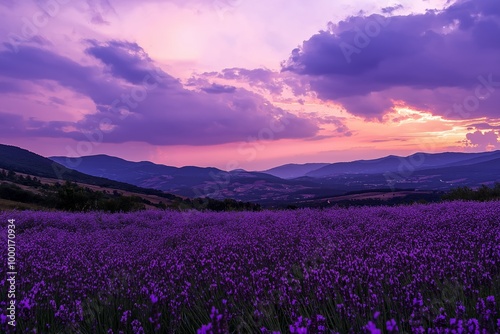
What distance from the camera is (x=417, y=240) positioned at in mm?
4699

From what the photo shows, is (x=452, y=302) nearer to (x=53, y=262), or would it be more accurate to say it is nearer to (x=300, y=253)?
(x=300, y=253)

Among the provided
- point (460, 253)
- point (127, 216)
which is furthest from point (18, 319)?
point (127, 216)

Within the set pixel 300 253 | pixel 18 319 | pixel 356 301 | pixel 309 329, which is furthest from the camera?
pixel 300 253

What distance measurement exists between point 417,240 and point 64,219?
8683mm

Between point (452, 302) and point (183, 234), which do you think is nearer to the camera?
point (452, 302)

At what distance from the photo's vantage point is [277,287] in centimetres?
335

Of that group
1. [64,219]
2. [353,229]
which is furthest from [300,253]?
[64,219]

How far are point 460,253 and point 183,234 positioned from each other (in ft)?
16.2

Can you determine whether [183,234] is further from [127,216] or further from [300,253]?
[127,216]

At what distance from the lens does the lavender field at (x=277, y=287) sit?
240 cm

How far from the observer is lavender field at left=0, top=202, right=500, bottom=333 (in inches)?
94.7

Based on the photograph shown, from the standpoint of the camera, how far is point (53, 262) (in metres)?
4.91

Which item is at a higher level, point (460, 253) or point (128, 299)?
point (460, 253)

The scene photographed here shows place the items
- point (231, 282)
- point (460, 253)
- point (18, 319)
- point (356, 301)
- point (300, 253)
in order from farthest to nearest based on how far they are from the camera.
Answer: point (300, 253)
point (460, 253)
point (231, 282)
point (18, 319)
point (356, 301)
